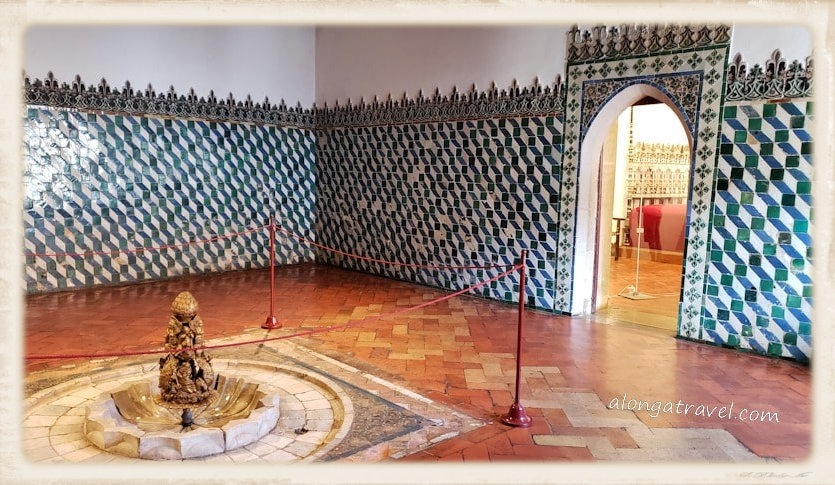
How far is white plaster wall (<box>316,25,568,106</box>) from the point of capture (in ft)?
23.7

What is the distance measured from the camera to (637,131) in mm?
12797

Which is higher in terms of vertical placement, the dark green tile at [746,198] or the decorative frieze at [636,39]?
the decorative frieze at [636,39]

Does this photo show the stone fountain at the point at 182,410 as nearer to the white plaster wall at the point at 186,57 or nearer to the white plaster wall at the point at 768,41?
the white plaster wall at the point at 768,41

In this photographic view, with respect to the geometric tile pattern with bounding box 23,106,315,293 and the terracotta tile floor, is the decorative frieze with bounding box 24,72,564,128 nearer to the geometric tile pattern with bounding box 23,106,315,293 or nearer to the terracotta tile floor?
the geometric tile pattern with bounding box 23,106,315,293

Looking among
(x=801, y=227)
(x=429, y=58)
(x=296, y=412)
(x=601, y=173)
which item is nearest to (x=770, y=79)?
(x=801, y=227)

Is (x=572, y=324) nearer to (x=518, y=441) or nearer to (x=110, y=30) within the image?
(x=518, y=441)

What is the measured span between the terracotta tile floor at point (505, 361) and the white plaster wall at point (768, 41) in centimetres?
286

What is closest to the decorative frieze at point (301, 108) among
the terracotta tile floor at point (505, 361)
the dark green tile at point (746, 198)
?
the dark green tile at point (746, 198)

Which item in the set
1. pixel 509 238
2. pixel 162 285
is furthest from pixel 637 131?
pixel 162 285

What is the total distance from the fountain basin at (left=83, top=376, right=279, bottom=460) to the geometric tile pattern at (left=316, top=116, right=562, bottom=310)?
14.1ft

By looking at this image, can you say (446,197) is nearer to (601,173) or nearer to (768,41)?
(601,173)

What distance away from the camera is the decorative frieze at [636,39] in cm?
577

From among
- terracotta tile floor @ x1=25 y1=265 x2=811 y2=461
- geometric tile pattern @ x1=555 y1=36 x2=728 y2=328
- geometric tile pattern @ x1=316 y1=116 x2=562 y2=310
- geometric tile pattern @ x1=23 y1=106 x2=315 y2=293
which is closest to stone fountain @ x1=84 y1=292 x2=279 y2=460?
terracotta tile floor @ x1=25 y1=265 x2=811 y2=461
